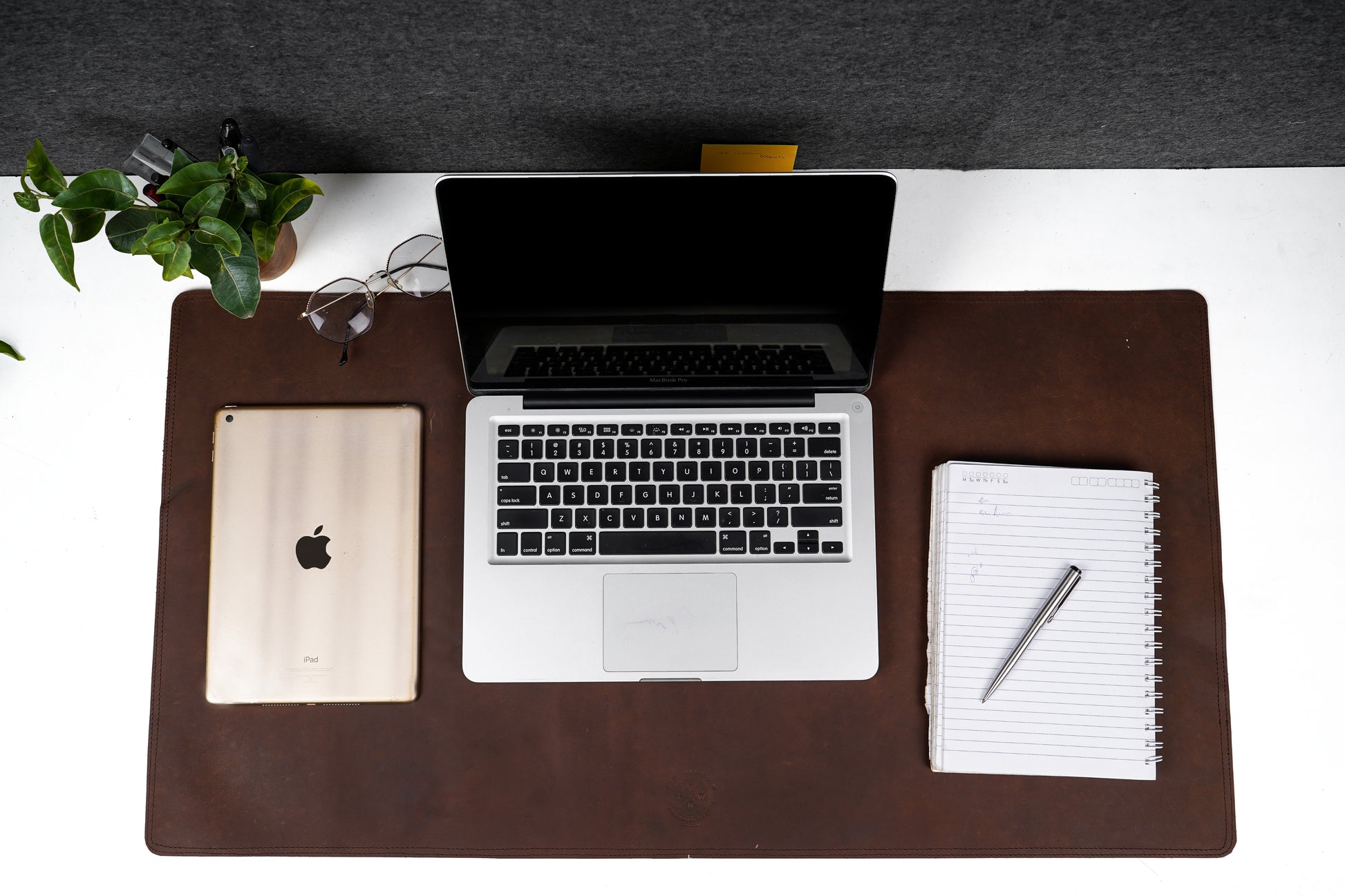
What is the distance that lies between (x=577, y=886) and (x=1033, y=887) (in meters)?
0.46

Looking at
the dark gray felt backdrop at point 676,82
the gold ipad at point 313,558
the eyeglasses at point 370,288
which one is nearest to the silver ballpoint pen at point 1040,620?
the dark gray felt backdrop at point 676,82

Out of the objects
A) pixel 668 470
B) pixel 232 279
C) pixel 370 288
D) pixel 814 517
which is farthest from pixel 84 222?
pixel 814 517

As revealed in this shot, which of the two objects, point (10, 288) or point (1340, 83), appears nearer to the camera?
point (1340, 83)

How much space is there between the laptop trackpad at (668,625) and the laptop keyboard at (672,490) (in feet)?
0.11

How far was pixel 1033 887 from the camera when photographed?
0.84 meters

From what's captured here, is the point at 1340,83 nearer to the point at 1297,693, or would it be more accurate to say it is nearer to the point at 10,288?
the point at 1297,693

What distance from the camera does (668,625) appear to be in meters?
0.83

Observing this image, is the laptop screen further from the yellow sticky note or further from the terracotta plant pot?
the terracotta plant pot

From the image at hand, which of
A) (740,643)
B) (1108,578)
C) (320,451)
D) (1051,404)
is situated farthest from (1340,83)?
(320,451)

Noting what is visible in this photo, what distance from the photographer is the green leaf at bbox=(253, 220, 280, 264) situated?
0.77m

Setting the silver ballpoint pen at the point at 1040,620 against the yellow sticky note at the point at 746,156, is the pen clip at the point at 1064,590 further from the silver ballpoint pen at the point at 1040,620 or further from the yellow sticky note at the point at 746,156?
the yellow sticky note at the point at 746,156

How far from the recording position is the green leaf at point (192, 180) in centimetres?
69

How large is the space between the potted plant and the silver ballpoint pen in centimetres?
77

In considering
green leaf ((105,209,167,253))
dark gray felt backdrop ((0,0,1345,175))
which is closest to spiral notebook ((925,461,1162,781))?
dark gray felt backdrop ((0,0,1345,175))
